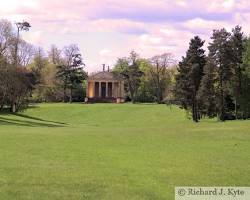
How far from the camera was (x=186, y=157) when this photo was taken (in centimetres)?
2217

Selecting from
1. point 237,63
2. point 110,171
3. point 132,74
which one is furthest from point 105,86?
point 110,171

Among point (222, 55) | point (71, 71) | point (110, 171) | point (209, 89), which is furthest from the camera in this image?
point (71, 71)

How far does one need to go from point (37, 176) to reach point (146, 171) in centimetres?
338

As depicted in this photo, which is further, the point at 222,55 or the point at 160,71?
the point at 160,71

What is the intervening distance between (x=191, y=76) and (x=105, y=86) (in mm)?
70297

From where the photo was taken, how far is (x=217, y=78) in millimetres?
83375

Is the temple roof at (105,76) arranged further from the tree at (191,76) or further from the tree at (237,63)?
the tree at (237,63)

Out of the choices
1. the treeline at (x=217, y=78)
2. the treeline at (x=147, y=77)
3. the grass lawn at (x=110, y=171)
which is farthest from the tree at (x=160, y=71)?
the grass lawn at (x=110, y=171)

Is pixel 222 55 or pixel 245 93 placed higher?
pixel 222 55

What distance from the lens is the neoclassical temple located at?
494ft

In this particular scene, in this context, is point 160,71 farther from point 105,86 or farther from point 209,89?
point 209,89

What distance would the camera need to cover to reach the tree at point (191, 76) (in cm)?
8700

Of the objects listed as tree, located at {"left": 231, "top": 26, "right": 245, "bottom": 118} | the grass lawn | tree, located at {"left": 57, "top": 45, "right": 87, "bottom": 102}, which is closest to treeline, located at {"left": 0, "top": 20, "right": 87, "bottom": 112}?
tree, located at {"left": 57, "top": 45, "right": 87, "bottom": 102}

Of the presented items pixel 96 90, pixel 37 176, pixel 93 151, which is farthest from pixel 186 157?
pixel 96 90
